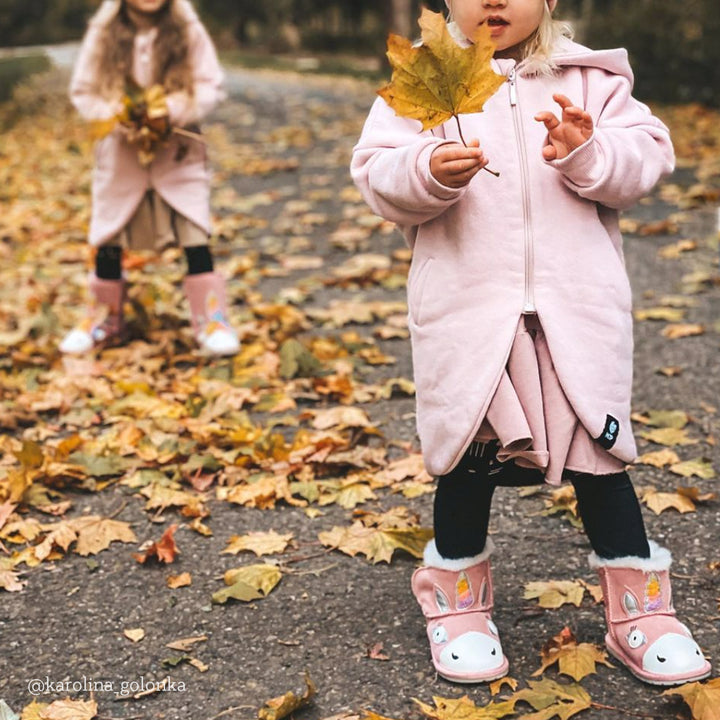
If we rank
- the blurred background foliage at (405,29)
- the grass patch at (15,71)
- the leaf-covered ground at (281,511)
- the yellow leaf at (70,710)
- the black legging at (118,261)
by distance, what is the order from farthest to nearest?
1. the grass patch at (15,71)
2. the blurred background foliage at (405,29)
3. the black legging at (118,261)
4. the leaf-covered ground at (281,511)
5. the yellow leaf at (70,710)

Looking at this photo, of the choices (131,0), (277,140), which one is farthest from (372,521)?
(277,140)

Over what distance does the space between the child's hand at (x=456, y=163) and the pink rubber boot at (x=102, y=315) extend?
2961 millimetres

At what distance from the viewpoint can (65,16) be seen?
50719mm

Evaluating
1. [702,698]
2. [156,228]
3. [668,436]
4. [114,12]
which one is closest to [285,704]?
[702,698]

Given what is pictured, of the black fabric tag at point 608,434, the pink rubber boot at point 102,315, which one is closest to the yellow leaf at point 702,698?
the black fabric tag at point 608,434

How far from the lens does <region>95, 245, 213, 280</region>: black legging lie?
15.2 feet

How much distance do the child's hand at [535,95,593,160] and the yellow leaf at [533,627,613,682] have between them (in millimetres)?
1049

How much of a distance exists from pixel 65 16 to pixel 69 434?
169 feet

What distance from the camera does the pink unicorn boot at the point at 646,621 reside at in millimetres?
2197

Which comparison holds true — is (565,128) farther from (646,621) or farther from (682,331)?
(682,331)

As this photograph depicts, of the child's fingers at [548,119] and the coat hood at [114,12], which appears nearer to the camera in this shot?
the child's fingers at [548,119]

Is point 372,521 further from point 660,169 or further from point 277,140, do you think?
point 277,140

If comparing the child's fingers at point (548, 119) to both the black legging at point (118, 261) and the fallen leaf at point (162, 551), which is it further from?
the black legging at point (118, 261)

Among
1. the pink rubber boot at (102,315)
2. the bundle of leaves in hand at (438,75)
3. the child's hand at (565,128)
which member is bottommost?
the pink rubber boot at (102,315)
